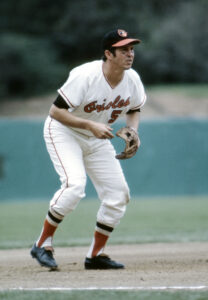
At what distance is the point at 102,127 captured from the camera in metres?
4.92

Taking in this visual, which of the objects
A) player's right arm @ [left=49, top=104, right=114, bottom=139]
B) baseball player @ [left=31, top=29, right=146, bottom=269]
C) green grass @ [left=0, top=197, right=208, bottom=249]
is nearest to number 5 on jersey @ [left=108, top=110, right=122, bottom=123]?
baseball player @ [left=31, top=29, right=146, bottom=269]

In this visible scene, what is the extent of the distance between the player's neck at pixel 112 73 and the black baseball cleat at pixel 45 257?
135 cm

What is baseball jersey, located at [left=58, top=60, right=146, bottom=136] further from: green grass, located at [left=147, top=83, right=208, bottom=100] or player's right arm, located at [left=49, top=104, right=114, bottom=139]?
green grass, located at [left=147, top=83, right=208, bottom=100]

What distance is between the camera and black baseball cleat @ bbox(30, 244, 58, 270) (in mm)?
5145

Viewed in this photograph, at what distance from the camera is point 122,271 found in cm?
508

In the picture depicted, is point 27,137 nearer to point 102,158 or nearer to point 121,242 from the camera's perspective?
point 121,242

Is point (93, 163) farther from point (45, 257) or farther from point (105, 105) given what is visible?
point (45, 257)

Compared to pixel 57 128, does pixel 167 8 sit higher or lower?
lower

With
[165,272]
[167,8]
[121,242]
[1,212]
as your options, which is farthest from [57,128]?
[167,8]

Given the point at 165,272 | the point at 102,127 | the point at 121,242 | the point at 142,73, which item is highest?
the point at 102,127

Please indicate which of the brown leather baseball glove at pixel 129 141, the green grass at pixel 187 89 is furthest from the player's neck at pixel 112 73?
the green grass at pixel 187 89

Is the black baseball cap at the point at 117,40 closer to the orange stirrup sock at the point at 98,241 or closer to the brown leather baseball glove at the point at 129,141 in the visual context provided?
the brown leather baseball glove at the point at 129,141

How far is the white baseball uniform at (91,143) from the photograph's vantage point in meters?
5.07

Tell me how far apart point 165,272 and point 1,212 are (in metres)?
8.08
